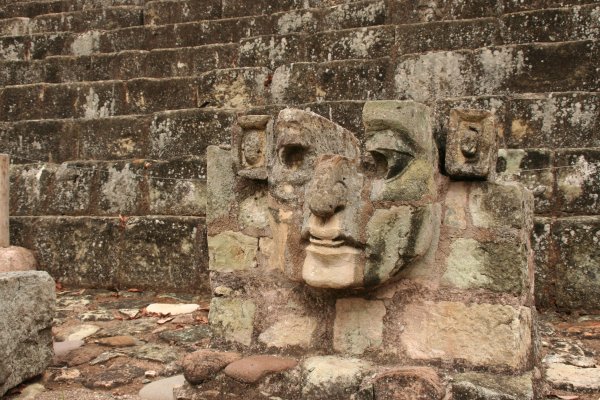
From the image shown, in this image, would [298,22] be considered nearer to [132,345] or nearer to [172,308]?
[172,308]

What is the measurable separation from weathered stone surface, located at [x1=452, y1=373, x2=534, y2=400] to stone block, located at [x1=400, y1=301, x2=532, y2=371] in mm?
63

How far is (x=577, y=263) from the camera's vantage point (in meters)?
4.77

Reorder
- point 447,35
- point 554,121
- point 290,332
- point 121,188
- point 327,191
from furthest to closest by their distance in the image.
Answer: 1. point 447,35
2. point 121,188
3. point 554,121
4. point 290,332
5. point 327,191

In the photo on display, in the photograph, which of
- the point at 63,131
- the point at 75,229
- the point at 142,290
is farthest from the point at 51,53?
the point at 142,290

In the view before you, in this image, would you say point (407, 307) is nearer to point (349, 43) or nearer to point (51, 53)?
point (349, 43)

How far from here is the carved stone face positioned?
3062 millimetres

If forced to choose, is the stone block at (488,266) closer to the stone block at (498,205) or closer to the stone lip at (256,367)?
the stone block at (498,205)

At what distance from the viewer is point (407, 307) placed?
10.9ft

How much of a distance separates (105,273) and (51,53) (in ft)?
13.9

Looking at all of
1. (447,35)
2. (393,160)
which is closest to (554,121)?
(447,35)

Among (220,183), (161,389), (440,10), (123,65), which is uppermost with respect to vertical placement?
(440,10)

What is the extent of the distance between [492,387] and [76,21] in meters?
8.48

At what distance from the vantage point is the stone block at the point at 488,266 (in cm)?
317

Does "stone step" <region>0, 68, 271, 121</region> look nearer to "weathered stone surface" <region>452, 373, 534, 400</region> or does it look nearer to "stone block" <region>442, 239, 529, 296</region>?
"stone block" <region>442, 239, 529, 296</region>
